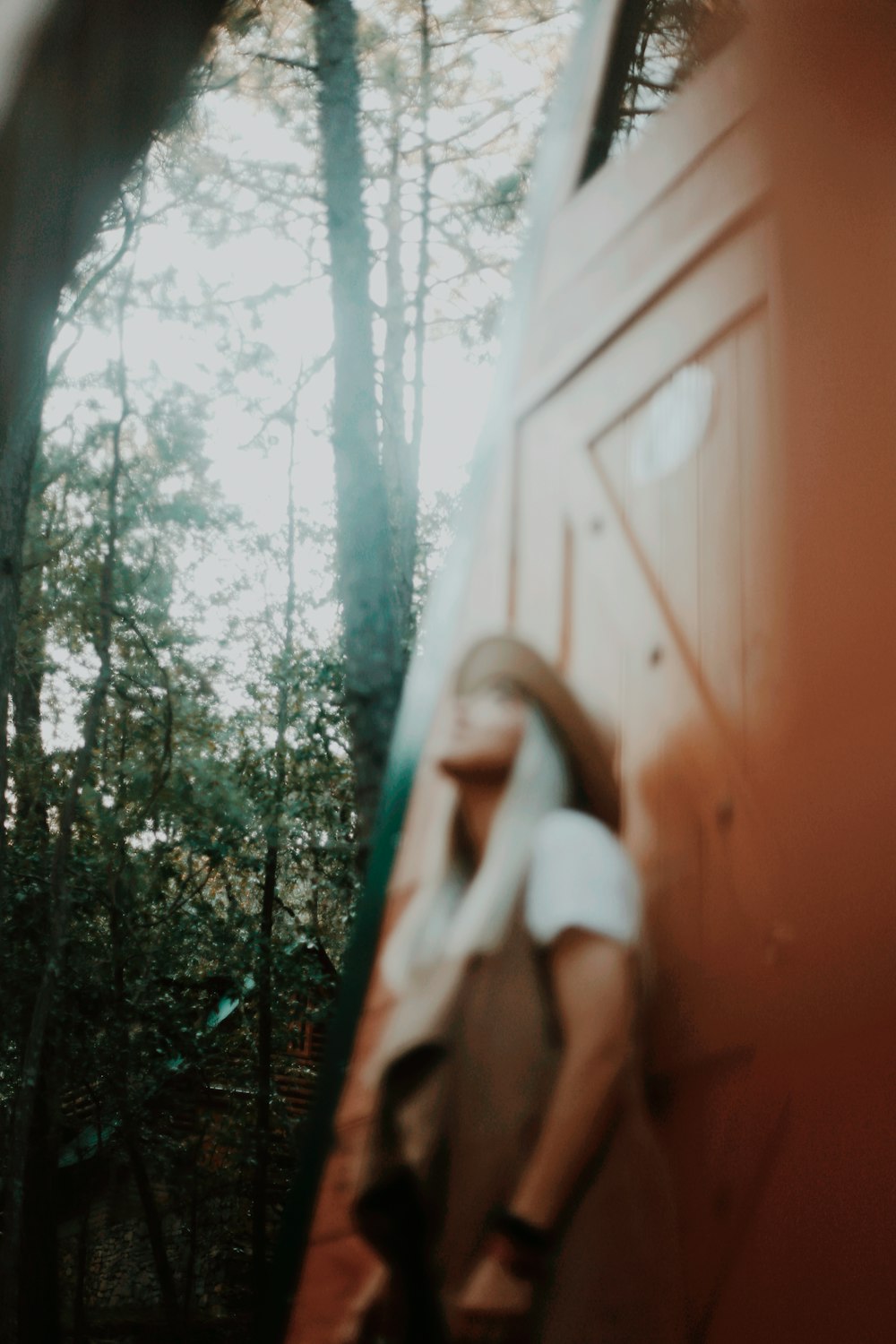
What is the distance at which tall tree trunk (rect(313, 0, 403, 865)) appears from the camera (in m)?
3.57

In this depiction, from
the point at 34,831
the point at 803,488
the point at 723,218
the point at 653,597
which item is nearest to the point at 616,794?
the point at 653,597

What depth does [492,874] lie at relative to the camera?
47.7 inches

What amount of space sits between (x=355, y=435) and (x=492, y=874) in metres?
2.90

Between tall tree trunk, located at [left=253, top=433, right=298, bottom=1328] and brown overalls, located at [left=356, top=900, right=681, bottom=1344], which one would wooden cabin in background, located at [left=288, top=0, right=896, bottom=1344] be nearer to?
brown overalls, located at [left=356, top=900, right=681, bottom=1344]

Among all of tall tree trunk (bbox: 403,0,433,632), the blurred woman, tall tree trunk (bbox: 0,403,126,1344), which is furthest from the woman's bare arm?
tall tree trunk (bbox: 0,403,126,1344)

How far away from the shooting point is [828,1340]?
3.04 ft

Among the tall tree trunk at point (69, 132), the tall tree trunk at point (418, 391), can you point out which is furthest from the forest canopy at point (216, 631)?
the tall tree trunk at point (69, 132)

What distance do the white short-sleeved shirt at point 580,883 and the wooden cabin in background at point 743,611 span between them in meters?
0.03

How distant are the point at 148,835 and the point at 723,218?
3421 millimetres

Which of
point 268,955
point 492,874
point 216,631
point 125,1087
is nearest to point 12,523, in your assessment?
point 216,631

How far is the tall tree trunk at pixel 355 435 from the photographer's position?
3570mm

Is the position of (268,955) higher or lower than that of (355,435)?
lower

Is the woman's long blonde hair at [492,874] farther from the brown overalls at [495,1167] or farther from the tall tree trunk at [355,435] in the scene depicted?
the tall tree trunk at [355,435]

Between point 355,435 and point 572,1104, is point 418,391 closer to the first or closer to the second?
point 355,435
